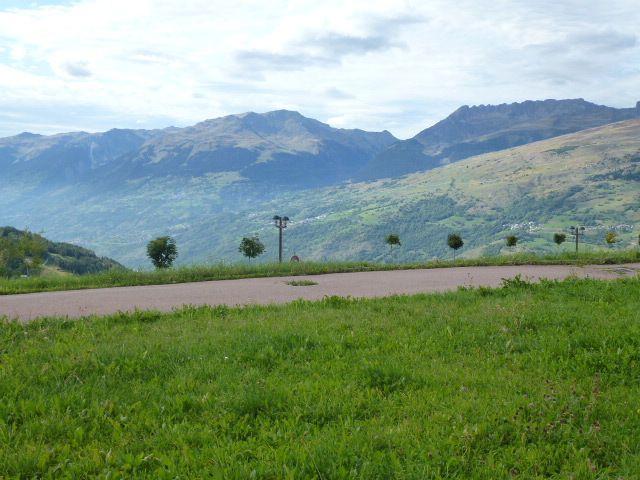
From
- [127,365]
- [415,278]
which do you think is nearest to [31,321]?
[127,365]

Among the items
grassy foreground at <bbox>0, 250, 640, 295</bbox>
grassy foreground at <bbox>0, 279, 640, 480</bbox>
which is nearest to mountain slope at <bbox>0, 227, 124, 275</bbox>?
grassy foreground at <bbox>0, 250, 640, 295</bbox>

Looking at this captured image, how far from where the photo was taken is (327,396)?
6.37m

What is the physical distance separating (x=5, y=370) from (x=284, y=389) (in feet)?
12.4

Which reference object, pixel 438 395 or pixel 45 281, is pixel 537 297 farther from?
pixel 45 281

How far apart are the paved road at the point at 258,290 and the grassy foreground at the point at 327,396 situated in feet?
7.99

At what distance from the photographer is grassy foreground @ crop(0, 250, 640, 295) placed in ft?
51.0

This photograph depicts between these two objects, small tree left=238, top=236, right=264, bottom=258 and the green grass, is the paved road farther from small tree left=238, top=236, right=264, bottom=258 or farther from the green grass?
small tree left=238, top=236, right=264, bottom=258

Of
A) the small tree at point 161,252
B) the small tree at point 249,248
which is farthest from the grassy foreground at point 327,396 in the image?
the small tree at point 249,248

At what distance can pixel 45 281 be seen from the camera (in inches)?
620

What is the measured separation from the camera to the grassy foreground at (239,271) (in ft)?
51.0

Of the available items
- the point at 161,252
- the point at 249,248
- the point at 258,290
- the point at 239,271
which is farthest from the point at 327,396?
the point at 249,248

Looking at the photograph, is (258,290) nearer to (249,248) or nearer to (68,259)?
(249,248)

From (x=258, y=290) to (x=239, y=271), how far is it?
3.60m

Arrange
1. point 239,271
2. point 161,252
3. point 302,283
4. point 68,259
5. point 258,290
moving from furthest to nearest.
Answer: point 68,259 < point 161,252 < point 239,271 < point 302,283 < point 258,290
